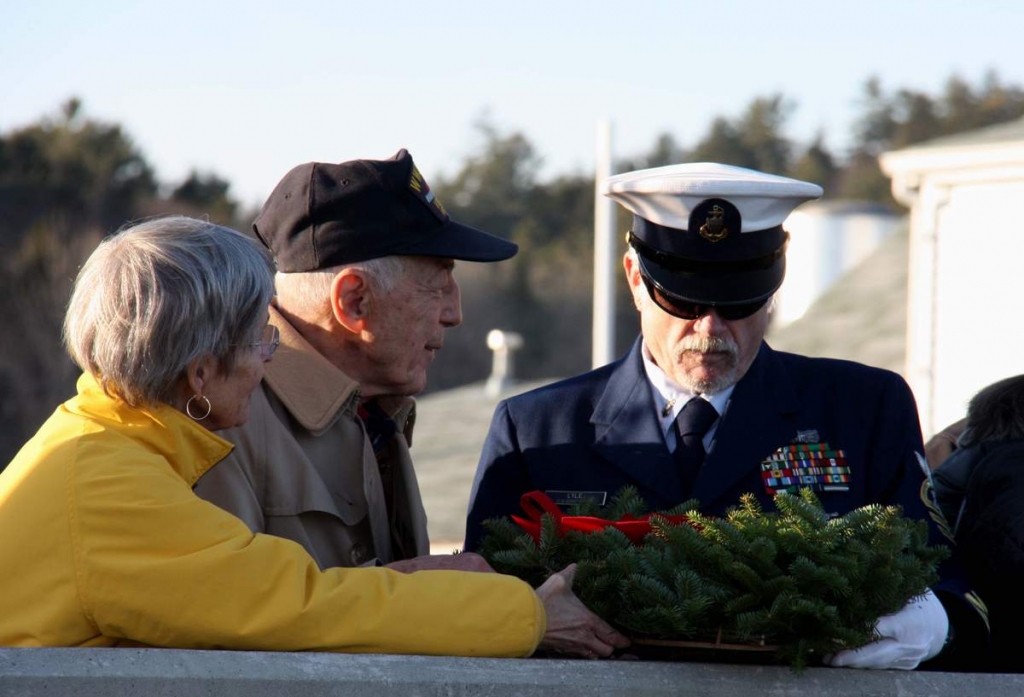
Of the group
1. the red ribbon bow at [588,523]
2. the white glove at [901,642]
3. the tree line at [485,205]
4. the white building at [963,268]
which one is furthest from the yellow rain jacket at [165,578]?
the tree line at [485,205]

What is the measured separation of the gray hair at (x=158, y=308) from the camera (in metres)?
2.29

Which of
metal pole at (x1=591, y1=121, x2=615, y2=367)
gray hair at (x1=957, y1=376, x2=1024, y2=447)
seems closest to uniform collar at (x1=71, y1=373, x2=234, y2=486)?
gray hair at (x1=957, y1=376, x2=1024, y2=447)

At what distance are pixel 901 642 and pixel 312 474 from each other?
1165 mm

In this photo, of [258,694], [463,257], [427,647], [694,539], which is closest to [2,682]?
[258,694]

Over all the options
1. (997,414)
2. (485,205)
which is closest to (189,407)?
(997,414)

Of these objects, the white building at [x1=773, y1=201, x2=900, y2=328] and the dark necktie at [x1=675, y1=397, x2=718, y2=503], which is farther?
the white building at [x1=773, y1=201, x2=900, y2=328]

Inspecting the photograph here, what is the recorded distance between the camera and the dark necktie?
10.7 ft

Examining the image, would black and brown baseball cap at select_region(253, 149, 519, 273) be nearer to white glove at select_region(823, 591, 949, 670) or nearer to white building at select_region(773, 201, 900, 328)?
white glove at select_region(823, 591, 949, 670)

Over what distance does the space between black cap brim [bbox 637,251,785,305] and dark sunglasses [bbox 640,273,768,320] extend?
1cm

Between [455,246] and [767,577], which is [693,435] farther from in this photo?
[767,577]

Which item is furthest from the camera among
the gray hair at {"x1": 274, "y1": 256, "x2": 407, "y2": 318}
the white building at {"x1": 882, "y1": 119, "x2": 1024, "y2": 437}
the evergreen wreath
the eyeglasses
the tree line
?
the tree line

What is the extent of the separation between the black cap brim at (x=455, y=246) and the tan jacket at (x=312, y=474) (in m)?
0.32

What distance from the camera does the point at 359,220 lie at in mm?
3051

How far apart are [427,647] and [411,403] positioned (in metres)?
1.12
